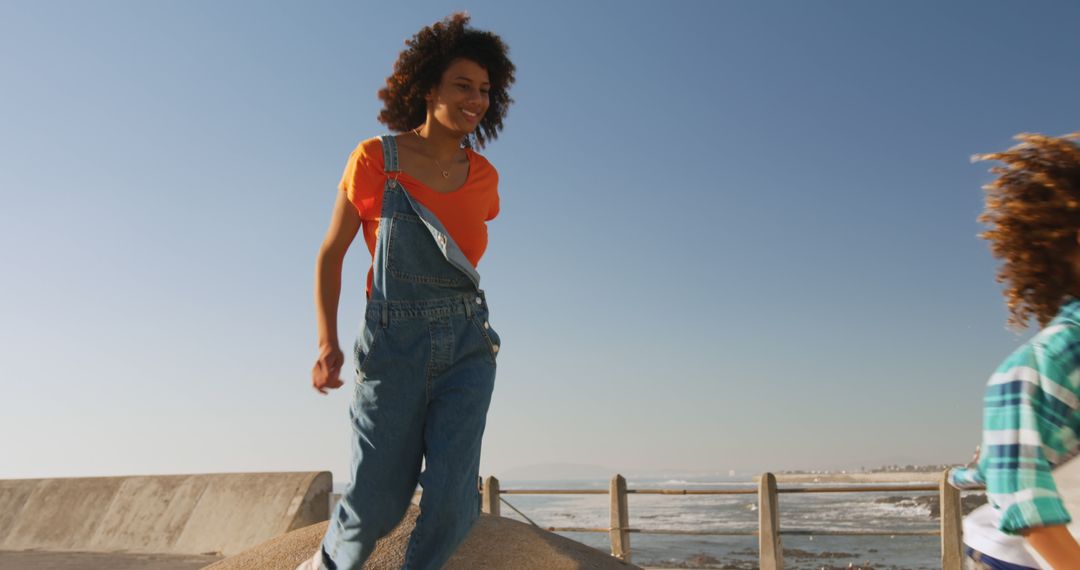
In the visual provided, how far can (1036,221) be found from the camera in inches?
54.1

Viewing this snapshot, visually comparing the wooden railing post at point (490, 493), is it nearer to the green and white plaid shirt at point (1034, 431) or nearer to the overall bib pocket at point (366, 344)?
the overall bib pocket at point (366, 344)

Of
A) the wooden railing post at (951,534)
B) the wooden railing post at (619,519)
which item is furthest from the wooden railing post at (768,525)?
the wooden railing post at (619,519)

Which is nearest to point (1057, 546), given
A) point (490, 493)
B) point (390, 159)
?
point (390, 159)

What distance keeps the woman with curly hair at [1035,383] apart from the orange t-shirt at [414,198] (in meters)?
1.36

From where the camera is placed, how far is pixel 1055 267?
1.38m

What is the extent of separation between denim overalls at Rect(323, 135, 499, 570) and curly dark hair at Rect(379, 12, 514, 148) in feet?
1.41

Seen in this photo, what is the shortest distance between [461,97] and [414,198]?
0.35 m

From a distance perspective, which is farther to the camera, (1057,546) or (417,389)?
(417,389)

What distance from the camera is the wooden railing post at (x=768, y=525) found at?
8031mm

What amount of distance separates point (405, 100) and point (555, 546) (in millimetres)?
2111

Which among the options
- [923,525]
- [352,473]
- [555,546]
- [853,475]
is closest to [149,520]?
[555,546]

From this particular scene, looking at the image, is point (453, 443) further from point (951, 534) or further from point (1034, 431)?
point (951, 534)

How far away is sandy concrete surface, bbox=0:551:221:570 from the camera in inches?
225

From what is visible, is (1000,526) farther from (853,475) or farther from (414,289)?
(853,475)
